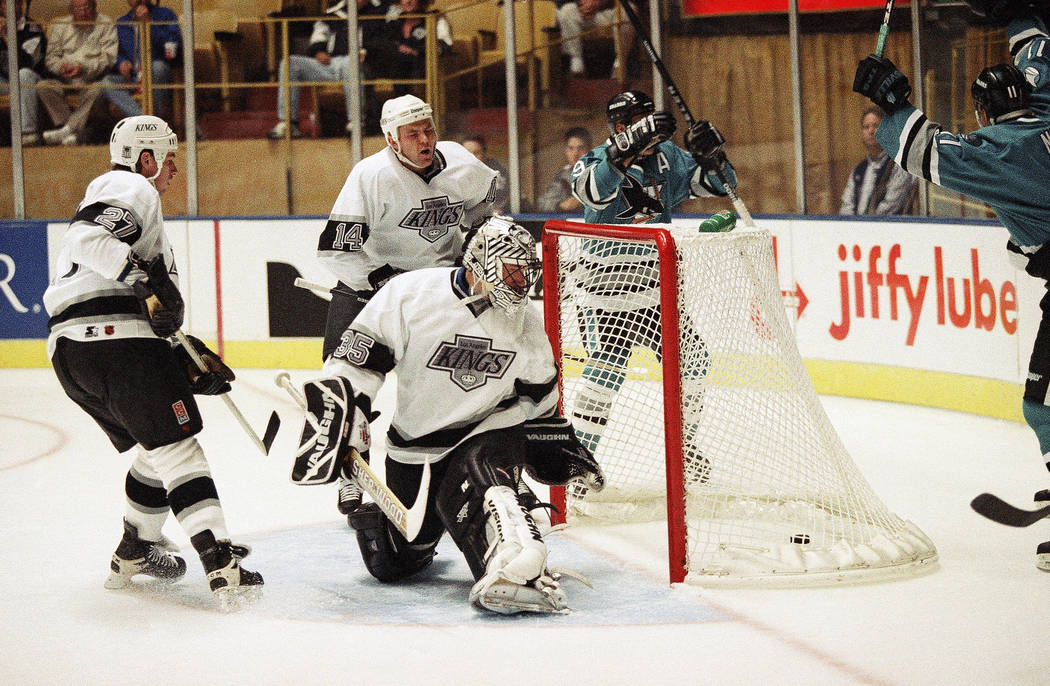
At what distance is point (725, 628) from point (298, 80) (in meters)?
5.67

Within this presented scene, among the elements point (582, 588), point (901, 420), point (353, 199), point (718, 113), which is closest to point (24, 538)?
point (353, 199)

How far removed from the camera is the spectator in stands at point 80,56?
8.25 metres

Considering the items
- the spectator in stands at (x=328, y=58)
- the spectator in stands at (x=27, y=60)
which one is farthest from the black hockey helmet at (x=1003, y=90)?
the spectator in stands at (x=27, y=60)

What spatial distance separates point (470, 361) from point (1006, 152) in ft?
4.63

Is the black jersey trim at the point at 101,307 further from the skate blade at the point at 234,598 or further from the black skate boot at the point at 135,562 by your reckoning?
the skate blade at the point at 234,598

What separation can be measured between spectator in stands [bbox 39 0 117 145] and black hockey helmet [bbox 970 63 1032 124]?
5.92m

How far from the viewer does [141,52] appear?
8211 millimetres

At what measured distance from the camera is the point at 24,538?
4.38m

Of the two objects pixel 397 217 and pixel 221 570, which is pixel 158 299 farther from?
pixel 397 217

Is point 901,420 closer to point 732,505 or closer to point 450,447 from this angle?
point 732,505

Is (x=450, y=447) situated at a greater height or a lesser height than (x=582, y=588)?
greater

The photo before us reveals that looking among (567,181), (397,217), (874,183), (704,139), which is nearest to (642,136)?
(704,139)

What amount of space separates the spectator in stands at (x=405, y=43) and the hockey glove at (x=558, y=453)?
15.7 ft

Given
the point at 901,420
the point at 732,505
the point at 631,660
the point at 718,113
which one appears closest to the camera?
the point at 631,660
